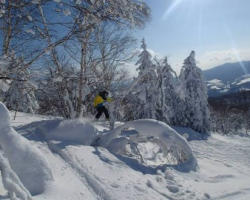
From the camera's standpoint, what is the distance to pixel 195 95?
23.1 m

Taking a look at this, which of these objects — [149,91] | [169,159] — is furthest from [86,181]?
[149,91]

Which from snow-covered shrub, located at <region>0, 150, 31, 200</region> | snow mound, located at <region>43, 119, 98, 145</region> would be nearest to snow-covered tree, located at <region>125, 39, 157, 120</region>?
snow mound, located at <region>43, 119, 98, 145</region>

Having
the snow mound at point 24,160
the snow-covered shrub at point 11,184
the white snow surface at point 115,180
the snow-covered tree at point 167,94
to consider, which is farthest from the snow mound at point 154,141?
the snow-covered tree at point 167,94

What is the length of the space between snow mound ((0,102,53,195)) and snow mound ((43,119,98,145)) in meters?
2.09

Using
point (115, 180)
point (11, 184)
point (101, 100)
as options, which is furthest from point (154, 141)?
point (11, 184)

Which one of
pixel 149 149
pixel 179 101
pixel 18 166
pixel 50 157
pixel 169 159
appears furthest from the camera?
pixel 179 101

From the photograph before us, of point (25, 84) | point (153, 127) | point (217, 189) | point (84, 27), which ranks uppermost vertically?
point (84, 27)

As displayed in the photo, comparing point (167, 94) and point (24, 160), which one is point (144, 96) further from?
point (24, 160)

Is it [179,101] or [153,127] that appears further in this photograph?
[179,101]

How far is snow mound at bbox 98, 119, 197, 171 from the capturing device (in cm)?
550

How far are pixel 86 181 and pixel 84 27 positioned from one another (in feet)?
8.16

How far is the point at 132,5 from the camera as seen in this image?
3.85m

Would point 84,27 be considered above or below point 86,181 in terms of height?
above

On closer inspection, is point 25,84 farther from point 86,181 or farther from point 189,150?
point 189,150
